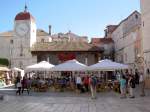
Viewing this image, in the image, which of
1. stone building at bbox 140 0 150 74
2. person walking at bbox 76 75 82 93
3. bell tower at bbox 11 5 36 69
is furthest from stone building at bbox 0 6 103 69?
person walking at bbox 76 75 82 93

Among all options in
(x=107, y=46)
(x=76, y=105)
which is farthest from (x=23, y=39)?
(x=76, y=105)

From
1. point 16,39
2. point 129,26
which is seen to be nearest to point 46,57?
point 16,39

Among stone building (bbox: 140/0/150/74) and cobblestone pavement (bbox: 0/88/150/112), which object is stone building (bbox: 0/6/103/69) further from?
cobblestone pavement (bbox: 0/88/150/112)

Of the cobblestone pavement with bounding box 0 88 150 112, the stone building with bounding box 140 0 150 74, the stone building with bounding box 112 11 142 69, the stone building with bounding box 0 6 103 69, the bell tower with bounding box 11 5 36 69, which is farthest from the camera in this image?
the bell tower with bounding box 11 5 36 69

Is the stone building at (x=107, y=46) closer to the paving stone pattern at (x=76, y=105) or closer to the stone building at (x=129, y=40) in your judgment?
the stone building at (x=129, y=40)

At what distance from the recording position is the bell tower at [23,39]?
203ft

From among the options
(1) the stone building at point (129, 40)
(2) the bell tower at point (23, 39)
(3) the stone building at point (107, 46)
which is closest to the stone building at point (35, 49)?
(2) the bell tower at point (23, 39)

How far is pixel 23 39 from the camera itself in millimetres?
62188

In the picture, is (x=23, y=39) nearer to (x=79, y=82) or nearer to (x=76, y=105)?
(x=79, y=82)

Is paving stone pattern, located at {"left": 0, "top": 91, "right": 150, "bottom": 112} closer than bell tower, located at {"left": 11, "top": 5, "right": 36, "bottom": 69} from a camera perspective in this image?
Yes

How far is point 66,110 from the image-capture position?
17391 mm

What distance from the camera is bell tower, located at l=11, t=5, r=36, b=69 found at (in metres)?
61.9

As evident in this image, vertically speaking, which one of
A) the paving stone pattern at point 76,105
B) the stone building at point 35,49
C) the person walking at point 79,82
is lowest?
the paving stone pattern at point 76,105

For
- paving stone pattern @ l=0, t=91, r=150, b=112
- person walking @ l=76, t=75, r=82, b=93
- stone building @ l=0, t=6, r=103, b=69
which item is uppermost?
stone building @ l=0, t=6, r=103, b=69
